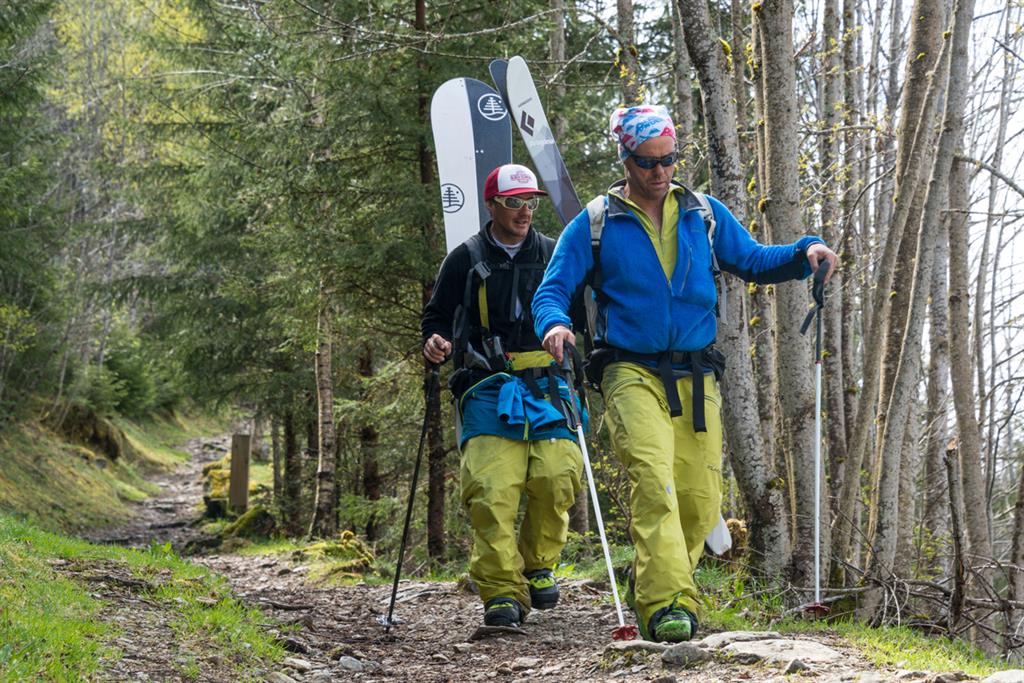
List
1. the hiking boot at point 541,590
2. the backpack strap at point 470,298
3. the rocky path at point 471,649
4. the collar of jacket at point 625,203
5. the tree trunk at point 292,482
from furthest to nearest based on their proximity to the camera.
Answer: the tree trunk at point 292,482
the hiking boot at point 541,590
the backpack strap at point 470,298
the collar of jacket at point 625,203
the rocky path at point 471,649

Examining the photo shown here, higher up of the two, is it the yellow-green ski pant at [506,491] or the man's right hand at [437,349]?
the man's right hand at [437,349]

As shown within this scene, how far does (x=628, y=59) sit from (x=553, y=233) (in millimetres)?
2317

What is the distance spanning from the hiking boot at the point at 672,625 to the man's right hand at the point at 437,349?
243 centimetres

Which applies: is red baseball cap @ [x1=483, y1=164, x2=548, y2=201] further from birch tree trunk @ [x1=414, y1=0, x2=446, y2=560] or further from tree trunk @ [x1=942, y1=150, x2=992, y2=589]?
birch tree trunk @ [x1=414, y1=0, x2=446, y2=560]

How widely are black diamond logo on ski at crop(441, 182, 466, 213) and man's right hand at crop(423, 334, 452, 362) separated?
3298mm

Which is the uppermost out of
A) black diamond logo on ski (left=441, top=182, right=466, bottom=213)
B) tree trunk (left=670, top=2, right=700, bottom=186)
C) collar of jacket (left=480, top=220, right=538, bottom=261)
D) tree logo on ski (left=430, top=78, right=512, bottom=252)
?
tree trunk (left=670, top=2, right=700, bottom=186)

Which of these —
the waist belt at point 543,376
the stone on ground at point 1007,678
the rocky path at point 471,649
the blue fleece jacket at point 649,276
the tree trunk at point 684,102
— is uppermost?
the tree trunk at point 684,102

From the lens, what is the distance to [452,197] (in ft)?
32.8

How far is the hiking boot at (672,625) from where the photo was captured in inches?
192

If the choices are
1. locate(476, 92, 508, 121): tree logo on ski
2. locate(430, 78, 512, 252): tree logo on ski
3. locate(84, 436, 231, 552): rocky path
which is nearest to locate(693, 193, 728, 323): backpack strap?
locate(430, 78, 512, 252): tree logo on ski

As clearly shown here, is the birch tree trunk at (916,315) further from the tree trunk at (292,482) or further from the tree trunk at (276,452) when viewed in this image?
the tree trunk at (276,452)

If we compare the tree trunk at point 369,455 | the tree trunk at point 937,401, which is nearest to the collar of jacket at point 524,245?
the tree trunk at point 937,401

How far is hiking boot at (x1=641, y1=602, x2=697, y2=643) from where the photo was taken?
4875 mm

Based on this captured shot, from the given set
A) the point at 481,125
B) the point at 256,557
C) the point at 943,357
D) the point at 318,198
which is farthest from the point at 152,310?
the point at 943,357
